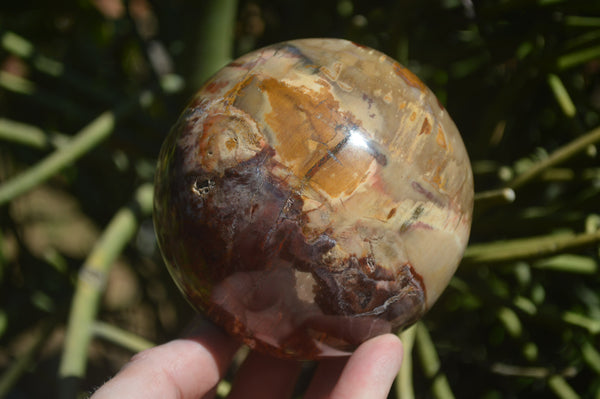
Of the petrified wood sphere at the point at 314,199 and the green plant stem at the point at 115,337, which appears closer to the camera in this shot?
the petrified wood sphere at the point at 314,199

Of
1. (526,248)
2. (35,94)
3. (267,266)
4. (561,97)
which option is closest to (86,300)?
(267,266)

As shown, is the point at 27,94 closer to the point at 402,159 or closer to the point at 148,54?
the point at 148,54

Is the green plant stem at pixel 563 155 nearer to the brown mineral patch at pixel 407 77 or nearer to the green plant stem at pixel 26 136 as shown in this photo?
the brown mineral patch at pixel 407 77

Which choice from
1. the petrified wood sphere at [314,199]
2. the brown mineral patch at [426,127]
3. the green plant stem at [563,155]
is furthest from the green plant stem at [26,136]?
the green plant stem at [563,155]

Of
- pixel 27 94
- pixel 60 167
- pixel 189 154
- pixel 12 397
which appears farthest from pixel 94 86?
pixel 12 397

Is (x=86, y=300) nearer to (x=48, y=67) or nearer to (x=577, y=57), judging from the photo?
(x=48, y=67)

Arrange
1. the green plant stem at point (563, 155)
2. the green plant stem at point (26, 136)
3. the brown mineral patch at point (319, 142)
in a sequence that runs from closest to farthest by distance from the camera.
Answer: the brown mineral patch at point (319, 142)
the green plant stem at point (563, 155)
the green plant stem at point (26, 136)

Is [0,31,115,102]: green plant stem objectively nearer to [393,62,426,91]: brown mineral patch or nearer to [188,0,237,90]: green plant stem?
[188,0,237,90]: green plant stem
